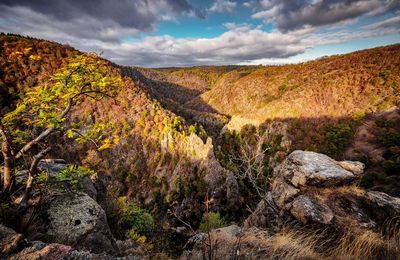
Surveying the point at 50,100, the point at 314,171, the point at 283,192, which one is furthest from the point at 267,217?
the point at 50,100

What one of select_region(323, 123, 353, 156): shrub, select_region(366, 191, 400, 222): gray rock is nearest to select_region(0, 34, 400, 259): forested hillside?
select_region(366, 191, 400, 222): gray rock

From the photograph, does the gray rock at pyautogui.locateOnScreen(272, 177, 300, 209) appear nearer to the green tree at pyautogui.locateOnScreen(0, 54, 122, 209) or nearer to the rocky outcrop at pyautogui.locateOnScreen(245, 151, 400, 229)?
the rocky outcrop at pyautogui.locateOnScreen(245, 151, 400, 229)

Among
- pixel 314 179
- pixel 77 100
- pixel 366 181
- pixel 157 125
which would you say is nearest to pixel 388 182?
pixel 366 181

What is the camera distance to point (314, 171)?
28.9 feet

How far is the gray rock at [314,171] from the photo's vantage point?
8438mm

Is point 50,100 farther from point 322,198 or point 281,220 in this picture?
point 322,198

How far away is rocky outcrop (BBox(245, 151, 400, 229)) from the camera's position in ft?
23.1

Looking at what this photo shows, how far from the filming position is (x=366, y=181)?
86.2 feet

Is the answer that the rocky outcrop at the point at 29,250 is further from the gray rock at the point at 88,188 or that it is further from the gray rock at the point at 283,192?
the gray rock at the point at 283,192

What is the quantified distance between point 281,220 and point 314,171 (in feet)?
8.61

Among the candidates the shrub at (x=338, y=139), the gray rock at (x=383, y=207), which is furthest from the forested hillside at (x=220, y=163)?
the shrub at (x=338, y=139)

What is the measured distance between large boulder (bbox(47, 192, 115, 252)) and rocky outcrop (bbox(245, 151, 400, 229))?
19.8 feet

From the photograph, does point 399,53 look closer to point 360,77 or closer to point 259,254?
point 360,77

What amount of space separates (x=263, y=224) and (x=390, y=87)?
48.5 m
